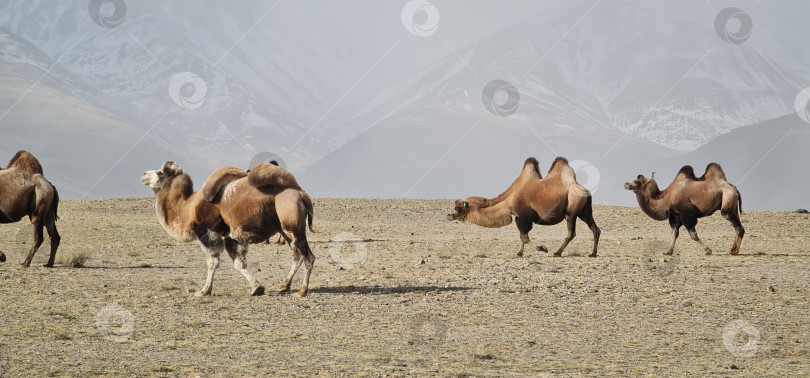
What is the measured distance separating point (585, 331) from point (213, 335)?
4.38 meters

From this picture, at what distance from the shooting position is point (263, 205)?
39.2 ft

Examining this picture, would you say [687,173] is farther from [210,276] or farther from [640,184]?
[210,276]

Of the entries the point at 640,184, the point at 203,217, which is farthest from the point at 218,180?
the point at 640,184

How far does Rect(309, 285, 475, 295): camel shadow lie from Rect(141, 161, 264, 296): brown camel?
46.8 inches

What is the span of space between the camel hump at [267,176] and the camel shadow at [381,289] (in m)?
1.88

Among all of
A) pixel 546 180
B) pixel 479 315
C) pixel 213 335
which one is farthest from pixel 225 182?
pixel 546 180

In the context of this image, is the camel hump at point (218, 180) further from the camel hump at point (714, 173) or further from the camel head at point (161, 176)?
the camel hump at point (714, 173)

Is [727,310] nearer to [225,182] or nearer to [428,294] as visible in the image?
[428,294]

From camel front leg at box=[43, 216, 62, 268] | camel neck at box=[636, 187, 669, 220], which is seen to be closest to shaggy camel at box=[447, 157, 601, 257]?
camel neck at box=[636, 187, 669, 220]

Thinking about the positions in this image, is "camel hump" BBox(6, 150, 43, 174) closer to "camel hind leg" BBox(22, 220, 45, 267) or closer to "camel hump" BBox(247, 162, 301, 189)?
"camel hind leg" BBox(22, 220, 45, 267)

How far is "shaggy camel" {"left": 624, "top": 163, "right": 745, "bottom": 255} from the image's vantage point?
764 inches

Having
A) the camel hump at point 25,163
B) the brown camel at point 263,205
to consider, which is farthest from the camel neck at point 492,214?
the camel hump at point 25,163

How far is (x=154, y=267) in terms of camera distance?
16.8m

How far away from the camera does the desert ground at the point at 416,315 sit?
27.8 feet
